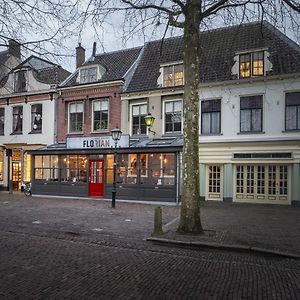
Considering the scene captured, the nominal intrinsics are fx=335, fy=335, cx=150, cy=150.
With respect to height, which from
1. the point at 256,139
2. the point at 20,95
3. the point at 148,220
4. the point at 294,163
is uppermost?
the point at 20,95

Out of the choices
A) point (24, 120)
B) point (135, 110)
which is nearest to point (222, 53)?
point (135, 110)

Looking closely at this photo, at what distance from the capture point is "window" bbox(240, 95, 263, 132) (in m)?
18.8

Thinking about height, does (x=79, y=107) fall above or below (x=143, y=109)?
above

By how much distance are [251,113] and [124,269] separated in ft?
47.7

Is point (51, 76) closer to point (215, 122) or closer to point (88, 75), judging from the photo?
point (88, 75)

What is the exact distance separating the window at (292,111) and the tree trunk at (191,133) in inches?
393

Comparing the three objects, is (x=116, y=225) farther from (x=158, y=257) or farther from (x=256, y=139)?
(x=256, y=139)

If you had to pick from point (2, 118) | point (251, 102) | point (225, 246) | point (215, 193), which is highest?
point (251, 102)

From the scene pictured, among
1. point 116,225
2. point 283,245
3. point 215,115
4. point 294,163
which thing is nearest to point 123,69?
point 215,115

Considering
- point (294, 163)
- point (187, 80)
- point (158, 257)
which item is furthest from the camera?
point (294, 163)

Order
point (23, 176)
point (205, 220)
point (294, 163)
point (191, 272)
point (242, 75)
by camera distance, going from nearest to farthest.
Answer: point (191, 272) → point (205, 220) → point (294, 163) → point (242, 75) → point (23, 176)

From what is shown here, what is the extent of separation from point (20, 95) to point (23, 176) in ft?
20.0

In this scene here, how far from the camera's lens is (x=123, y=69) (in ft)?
76.5

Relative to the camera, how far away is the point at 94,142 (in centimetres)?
2130
